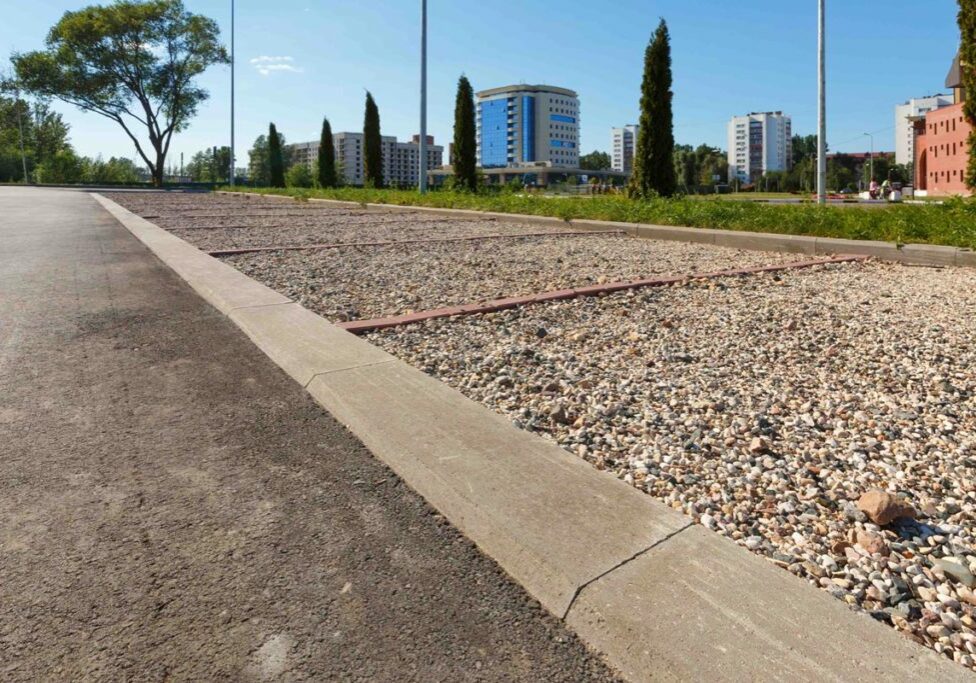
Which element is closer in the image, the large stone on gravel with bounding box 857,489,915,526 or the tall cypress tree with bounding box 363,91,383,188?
the large stone on gravel with bounding box 857,489,915,526

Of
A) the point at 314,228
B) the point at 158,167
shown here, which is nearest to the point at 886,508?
the point at 314,228

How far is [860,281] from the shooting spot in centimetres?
680

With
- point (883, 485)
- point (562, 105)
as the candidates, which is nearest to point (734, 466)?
point (883, 485)

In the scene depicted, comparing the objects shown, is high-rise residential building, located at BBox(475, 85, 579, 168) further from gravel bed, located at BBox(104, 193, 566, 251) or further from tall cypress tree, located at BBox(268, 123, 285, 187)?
gravel bed, located at BBox(104, 193, 566, 251)

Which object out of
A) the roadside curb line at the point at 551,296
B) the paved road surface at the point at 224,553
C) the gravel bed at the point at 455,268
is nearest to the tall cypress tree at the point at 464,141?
the gravel bed at the point at 455,268

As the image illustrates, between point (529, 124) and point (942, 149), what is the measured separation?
4164 inches

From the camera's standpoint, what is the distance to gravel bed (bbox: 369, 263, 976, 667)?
6.84 ft

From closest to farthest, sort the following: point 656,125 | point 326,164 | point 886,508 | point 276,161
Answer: point 886,508, point 656,125, point 326,164, point 276,161

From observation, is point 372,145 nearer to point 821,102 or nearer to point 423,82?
point 423,82

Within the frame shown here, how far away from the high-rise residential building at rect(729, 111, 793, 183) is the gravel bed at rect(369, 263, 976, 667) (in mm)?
191049

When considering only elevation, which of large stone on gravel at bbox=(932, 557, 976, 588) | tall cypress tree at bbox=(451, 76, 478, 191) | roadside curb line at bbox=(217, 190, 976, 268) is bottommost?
large stone on gravel at bbox=(932, 557, 976, 588)

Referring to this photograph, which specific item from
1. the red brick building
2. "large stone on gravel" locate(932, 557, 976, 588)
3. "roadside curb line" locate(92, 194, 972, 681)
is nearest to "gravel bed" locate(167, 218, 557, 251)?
"roadside curb line" locate(92, 194, 972, 681)

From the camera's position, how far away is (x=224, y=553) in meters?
2.06

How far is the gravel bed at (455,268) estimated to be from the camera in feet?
19.7
